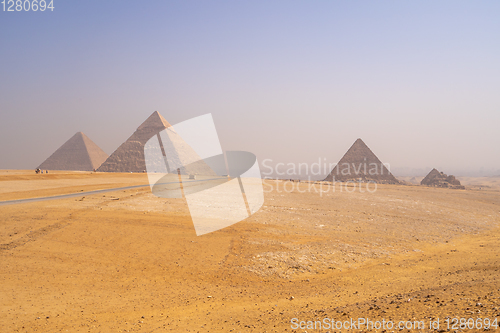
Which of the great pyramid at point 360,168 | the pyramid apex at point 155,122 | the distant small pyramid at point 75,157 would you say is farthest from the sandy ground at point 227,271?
the distant small pyramid at point 75,157

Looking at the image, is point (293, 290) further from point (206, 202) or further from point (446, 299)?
point (206, 202)

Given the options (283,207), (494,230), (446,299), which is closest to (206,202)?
(283,207)

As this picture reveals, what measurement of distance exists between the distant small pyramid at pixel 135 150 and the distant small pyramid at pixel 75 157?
1095 cm

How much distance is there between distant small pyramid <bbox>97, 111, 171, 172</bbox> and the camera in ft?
227

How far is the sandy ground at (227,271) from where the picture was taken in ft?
17.8

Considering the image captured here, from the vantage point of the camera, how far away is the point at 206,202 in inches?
794

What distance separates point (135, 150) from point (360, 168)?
57.8 meters

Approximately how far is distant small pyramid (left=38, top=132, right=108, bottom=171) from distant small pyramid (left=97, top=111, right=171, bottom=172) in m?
10.9

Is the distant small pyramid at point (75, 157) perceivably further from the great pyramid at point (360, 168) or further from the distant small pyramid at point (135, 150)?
the great pyramid at point (360, 168)

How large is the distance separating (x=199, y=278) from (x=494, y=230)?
60.7 feet
